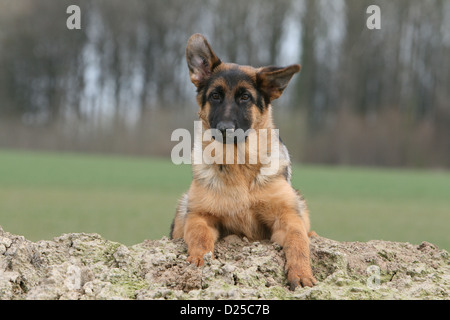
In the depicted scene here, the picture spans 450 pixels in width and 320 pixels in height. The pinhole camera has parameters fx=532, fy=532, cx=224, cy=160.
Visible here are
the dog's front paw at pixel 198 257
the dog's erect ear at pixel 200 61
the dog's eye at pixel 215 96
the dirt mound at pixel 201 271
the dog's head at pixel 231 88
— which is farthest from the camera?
the dog's erect ear at pixel 200 61

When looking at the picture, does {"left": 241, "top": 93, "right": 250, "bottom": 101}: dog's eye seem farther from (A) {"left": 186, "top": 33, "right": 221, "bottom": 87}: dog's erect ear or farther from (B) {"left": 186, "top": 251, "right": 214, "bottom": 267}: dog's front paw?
(B) {"left": 186, "top": 251, "right": 214, "bottom": 267}: dog's front paw

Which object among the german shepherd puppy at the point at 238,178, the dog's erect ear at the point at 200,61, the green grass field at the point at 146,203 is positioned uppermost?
the dog's erect ear at the point at 200,61

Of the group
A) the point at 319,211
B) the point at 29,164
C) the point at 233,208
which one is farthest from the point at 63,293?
the point at 29,164

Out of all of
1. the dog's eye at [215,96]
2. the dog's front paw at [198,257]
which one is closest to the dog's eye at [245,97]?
the dog's eye at [215,96]

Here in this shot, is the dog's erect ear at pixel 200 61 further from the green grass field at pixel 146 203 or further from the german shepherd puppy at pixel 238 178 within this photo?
the green grass field at pixel 146 203

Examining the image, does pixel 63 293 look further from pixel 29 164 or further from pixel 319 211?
pixel 29 164

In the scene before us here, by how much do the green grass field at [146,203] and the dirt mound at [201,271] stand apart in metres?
3.14

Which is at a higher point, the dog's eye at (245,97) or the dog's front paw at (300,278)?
the dog's eye at (245,97)

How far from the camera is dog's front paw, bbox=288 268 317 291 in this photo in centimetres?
468

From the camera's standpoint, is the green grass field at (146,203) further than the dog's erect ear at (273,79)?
Yes

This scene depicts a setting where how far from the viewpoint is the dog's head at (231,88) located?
543 centimetres

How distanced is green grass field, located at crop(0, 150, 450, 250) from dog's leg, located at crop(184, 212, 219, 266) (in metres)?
3.07

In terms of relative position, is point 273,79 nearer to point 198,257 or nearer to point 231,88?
point 231,88

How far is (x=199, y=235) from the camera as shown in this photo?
17.3 feet
